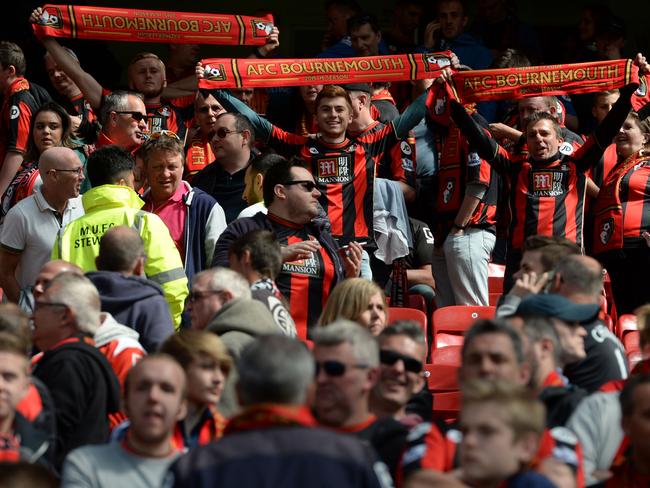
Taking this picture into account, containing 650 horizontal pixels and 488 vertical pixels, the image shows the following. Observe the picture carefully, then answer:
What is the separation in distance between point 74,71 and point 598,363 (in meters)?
5.55

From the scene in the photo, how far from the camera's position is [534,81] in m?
9.91

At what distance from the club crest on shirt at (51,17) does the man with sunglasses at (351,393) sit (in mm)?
5601

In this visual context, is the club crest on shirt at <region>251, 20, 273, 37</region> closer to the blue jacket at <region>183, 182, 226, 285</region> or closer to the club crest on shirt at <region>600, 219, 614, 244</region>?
the blue jacket at <region>183, 182, 226, 285</region>

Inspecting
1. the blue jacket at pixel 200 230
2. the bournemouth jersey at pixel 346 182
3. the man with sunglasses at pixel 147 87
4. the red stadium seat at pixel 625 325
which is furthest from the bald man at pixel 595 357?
the man with sunglasses at pixel 147 87

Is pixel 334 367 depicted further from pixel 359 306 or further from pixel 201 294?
pixel 359 306

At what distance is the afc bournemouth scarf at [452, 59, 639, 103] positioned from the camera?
32.2 ft

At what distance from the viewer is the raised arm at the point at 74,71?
33.7 feet

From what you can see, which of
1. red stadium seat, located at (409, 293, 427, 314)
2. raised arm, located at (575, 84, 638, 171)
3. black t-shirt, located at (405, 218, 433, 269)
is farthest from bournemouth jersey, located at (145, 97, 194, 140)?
raised arm, located at (575, 84, 638, 171)

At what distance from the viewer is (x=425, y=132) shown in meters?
11.0

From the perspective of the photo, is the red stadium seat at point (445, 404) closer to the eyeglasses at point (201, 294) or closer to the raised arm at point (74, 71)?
the eyeglasses at point (201, 294)

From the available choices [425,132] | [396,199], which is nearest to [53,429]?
[396,199]

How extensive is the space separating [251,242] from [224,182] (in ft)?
8.32

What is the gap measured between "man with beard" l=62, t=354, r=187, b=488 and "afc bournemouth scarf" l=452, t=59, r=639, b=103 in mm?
5255

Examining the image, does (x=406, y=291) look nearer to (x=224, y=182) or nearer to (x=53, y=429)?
(x=224, y=182)
